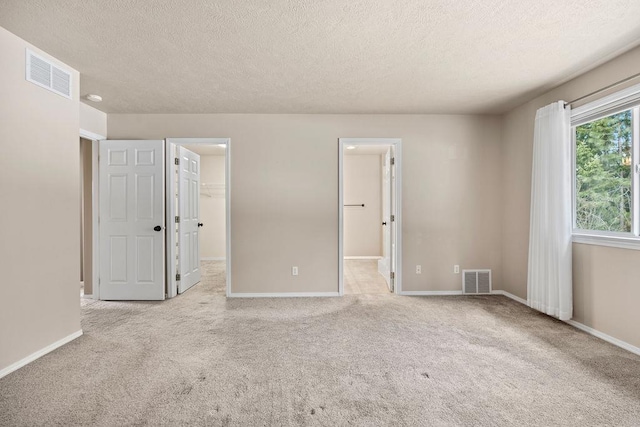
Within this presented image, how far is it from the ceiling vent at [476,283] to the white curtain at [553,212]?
0.89 meters

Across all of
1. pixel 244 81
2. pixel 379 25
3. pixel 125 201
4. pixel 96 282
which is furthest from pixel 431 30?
pixel 96 282

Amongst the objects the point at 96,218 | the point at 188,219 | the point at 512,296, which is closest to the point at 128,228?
the point at 96,218

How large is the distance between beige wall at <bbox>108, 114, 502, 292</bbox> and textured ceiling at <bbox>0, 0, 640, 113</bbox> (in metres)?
0.63

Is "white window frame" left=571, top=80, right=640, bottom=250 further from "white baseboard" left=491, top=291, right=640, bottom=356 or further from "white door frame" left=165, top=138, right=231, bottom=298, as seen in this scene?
"white door frame" left=165, top=138, right=231, bottom=298

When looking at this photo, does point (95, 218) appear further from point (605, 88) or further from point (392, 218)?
point (605, 88)

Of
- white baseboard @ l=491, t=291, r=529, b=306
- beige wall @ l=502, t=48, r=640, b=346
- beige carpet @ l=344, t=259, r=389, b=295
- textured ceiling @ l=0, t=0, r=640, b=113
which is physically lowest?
beige carpet @ l=344, t=259, r=389, b=295

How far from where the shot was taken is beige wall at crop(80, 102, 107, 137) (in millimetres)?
3818

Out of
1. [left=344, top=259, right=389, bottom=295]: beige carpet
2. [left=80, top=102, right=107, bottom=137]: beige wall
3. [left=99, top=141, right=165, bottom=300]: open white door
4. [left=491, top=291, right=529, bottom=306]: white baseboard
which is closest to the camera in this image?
[left=80, top=102, right=107, bottom=137]: beige wall

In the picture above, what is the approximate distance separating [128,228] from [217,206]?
3.51m

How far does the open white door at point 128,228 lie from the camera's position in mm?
4098

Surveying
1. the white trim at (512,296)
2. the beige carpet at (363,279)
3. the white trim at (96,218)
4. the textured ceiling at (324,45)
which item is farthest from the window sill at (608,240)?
the white trim at (96,218)

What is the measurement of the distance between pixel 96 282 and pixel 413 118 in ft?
15.5

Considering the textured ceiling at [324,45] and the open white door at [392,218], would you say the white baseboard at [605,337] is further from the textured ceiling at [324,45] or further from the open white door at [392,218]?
the textured ceiling at [324,45]

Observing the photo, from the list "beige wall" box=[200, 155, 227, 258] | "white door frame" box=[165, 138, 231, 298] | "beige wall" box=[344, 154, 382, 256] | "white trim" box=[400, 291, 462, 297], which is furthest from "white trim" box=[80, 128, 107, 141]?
"beige wall" box=[344, 154, 382, 256]
